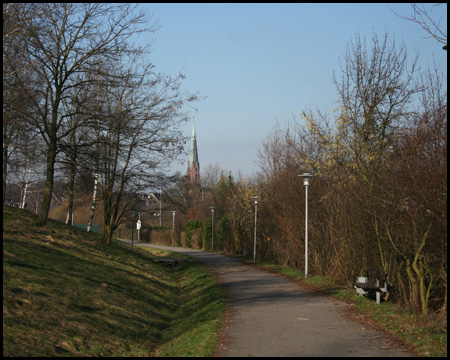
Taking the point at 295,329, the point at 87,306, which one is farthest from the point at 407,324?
the point at 87,306

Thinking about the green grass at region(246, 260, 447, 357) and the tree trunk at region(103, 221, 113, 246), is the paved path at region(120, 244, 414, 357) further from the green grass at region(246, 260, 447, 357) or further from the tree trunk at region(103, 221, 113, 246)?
the tree trunk at region(103, 221, 113, 246)

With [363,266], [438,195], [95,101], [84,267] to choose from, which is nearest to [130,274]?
[84,267]

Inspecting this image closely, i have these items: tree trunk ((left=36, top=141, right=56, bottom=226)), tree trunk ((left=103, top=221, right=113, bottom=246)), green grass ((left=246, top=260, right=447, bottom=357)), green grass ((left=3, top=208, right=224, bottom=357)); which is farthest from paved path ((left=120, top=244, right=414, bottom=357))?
tree trunk ((left=103, top=221, right=113, bottom=246))

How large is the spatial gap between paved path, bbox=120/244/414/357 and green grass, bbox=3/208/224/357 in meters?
0.51

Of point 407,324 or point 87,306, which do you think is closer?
point 407,324

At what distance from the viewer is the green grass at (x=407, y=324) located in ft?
26.6

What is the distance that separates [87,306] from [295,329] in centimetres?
494

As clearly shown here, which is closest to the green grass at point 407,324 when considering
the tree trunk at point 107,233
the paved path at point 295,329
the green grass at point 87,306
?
the paved path at point 295,329

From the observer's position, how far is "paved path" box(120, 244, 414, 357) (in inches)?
317

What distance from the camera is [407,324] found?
981 centimetres

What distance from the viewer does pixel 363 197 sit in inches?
571

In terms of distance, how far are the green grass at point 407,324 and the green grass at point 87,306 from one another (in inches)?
128

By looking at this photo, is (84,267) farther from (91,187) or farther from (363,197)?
(91,187)

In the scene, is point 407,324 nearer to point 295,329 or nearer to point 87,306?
point 295,329
